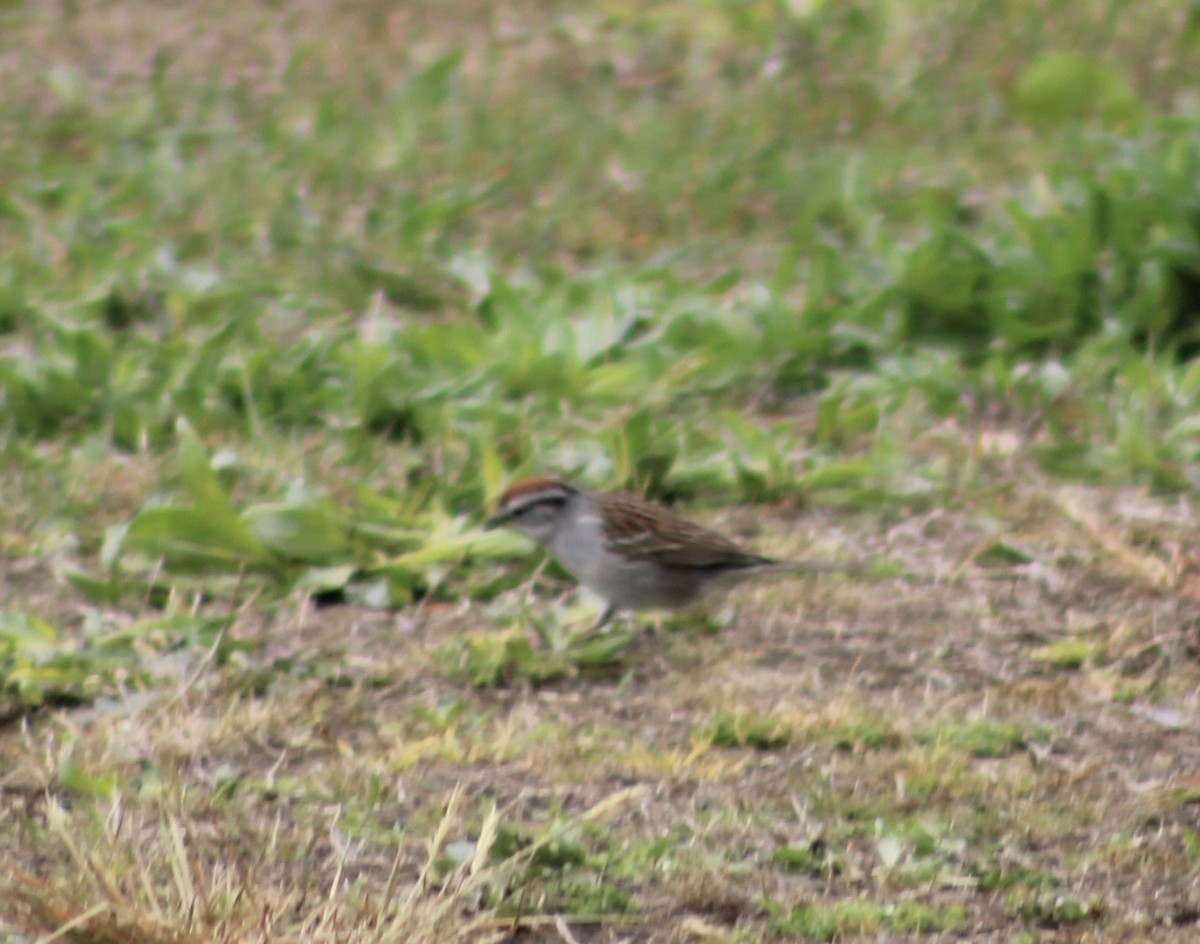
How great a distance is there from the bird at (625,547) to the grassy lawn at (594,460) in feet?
0.40

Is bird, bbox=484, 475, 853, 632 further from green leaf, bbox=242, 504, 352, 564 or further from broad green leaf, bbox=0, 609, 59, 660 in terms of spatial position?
broad green leaf, bbox=0, 609, 59, 660

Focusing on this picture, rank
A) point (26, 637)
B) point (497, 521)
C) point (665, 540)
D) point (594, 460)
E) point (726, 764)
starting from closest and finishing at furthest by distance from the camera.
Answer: point (726, 764)
point (26, 637)
point (665, 540)
point (497, 521)
point (594, 460)


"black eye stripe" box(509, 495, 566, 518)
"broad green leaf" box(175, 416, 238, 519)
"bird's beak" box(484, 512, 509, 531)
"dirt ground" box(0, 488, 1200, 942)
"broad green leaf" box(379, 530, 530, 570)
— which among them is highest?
"broad green leaf" box(175, 416, 238, 519)

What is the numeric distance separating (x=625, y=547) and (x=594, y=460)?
3.10 ft

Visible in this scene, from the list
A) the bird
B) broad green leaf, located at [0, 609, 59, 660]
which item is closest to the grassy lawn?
broad green leaf, located at [0, 609, 59, 660]

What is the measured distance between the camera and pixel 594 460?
5867mm

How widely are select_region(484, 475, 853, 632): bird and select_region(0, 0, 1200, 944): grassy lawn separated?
123 mm

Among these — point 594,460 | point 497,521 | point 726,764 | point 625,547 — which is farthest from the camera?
point 594,460

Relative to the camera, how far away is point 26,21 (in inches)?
401

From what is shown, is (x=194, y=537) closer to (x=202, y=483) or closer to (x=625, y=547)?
(x=202, y=483)

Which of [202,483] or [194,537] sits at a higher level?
[202,483]

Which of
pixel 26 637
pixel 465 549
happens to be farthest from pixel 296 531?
pixel 26 637

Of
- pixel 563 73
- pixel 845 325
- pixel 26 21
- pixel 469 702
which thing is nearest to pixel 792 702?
pixel 469 702

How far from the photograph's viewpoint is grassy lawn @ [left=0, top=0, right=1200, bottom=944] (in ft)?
11.9
